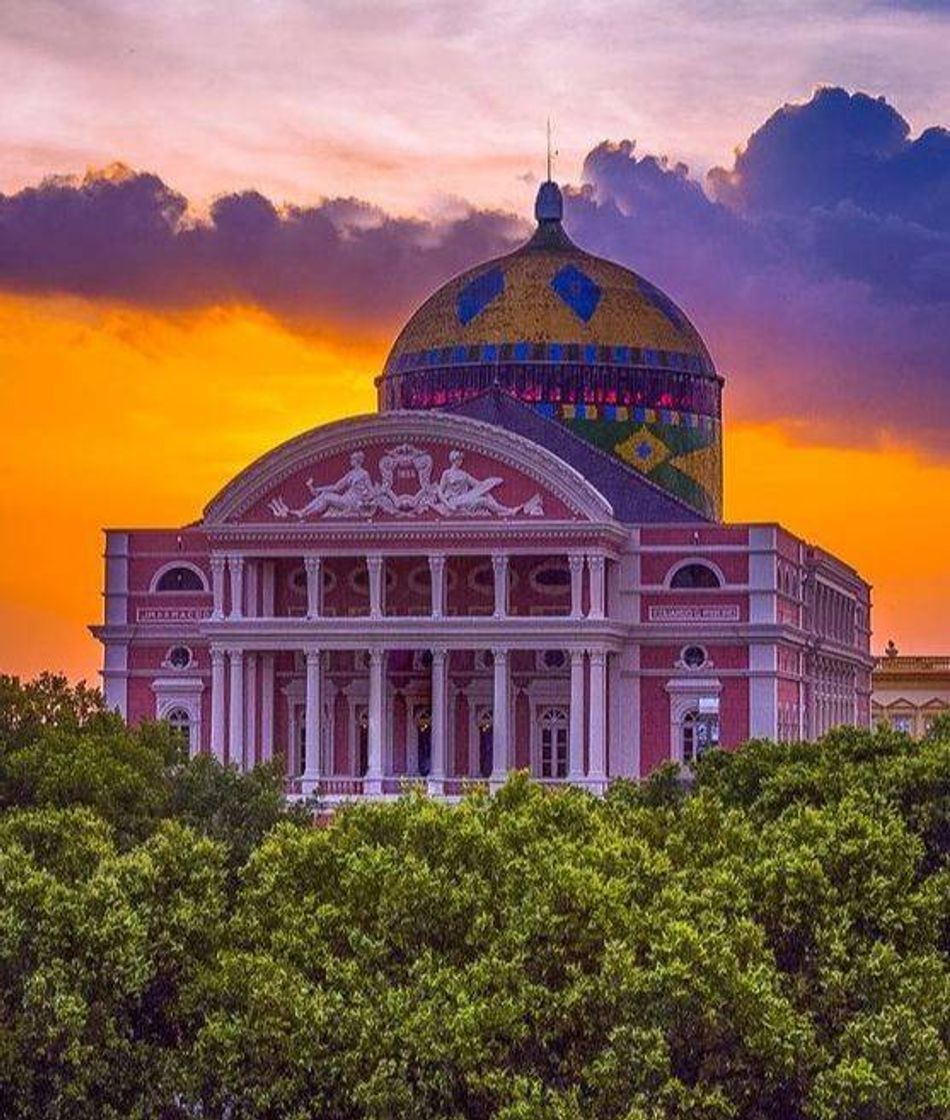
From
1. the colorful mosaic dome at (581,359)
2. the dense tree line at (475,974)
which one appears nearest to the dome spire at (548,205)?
the colorful mosaic dome at (581,359)

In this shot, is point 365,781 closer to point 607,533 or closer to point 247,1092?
point 607,533

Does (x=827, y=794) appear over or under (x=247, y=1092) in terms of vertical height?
over

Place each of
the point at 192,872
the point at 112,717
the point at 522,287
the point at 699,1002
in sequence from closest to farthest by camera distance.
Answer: the point at 699,1002 < the point at 192,872 < the point at 112,717 < the point at 522,287

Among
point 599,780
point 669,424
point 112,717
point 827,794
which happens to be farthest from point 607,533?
point 827,794

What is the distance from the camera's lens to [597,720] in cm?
10644

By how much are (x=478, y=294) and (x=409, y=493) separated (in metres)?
17.3

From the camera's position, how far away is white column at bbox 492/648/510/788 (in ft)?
352

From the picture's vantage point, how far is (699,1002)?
186 ft

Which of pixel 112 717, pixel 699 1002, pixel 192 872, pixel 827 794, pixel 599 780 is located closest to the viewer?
pixel 699 1002

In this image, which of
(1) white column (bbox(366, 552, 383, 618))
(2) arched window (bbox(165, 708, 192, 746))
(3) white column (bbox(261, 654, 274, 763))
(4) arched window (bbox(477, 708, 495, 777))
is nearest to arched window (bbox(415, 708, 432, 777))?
(4) arched window (bbox(477, 708, 495, 777))

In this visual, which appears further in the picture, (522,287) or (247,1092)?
(522,287)

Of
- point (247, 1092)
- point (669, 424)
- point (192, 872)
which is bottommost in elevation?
point (247, 1092)

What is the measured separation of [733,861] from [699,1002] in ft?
18.7

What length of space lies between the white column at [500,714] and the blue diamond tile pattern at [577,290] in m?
18.6
